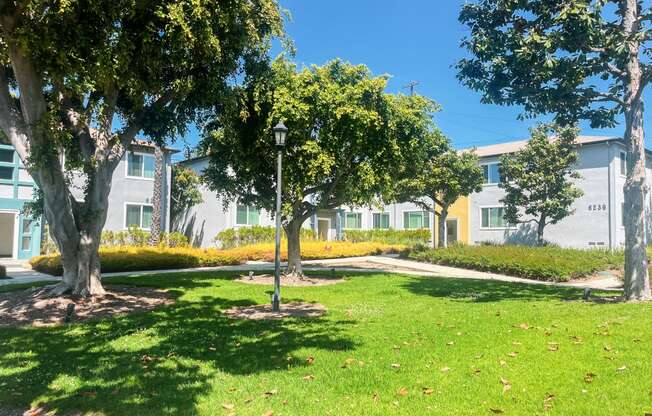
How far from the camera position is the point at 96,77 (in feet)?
28.7

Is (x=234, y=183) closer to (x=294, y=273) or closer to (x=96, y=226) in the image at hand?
(x=294, y=273)

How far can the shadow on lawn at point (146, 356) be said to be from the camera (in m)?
4.88

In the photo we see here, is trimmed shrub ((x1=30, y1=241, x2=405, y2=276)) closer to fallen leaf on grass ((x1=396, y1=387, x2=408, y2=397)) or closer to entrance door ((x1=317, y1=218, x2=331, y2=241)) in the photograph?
entrance door ((x1=317, y1=218, x2=331, y2=241))

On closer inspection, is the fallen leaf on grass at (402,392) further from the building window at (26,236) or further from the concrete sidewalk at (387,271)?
the building window at (26,236)

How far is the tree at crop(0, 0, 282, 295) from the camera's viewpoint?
8672 mm

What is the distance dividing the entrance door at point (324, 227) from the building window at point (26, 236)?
19128mm

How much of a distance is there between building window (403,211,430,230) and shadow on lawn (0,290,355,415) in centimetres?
2884

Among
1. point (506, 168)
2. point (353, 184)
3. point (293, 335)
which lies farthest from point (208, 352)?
point (506, 168)

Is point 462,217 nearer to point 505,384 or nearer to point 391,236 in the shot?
point 391,236

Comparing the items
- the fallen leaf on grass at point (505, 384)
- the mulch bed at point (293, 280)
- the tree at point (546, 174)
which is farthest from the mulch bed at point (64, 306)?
the tree at point (546, 174)

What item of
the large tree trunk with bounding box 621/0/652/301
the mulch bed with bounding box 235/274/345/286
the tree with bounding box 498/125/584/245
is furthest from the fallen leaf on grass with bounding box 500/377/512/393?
the tree with bounding box 498/125/584/245

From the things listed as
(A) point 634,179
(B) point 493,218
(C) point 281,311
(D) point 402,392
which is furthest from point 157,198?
(B) point 493,218

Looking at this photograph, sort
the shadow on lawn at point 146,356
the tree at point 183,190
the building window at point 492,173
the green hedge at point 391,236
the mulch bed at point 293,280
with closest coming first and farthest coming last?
the shadow on lawn at point 146,356 → the mulch bed at point 293,280 → the tree at point 183,190 → the building window at point 492,173 → the green hedge at point 391,236

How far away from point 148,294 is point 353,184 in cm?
667
